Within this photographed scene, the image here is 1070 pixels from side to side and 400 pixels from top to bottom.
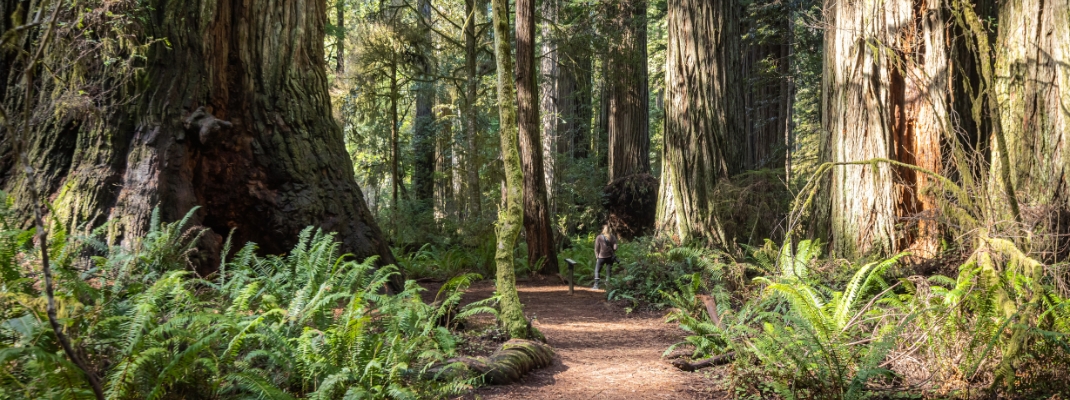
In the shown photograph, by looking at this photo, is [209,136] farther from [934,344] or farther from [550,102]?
[550,102]

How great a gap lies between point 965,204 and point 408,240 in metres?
12.0

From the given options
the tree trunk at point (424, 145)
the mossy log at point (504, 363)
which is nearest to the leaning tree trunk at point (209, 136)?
the mossy log at point (504, 363)

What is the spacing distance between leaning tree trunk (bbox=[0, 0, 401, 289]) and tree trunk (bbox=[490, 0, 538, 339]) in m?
2.13

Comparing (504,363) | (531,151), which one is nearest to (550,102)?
(531,151)

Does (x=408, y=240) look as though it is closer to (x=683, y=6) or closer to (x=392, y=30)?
(x=392, y=30)

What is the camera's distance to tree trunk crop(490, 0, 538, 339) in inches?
236

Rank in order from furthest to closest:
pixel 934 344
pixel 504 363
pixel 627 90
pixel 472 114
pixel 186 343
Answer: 1. pixel 627 90
2. pixel 472 114
3. pixel 504 363
4. pixel 934 344
5. pixel 186 343

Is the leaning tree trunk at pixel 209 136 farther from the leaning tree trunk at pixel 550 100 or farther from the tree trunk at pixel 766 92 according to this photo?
the tree trunk at pixel 766 92

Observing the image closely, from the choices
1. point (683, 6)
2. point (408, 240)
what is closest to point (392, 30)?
point (408, 240)

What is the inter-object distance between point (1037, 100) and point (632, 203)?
11.2m

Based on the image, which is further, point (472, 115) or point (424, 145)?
point (424, 145)

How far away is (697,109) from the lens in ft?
37.4

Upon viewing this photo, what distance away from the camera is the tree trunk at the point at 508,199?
600cm

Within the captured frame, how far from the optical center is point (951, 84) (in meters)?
7.04
